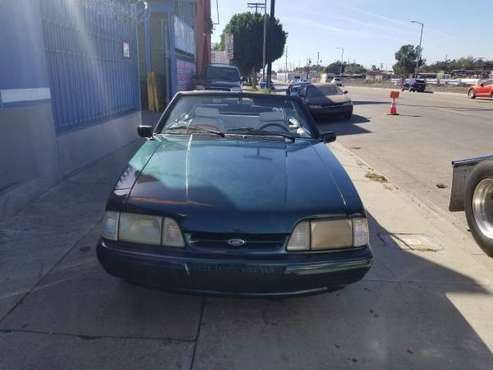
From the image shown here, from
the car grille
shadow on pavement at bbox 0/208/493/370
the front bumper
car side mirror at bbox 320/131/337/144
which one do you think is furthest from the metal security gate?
the car grille

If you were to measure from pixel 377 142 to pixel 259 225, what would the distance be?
9.16 meters

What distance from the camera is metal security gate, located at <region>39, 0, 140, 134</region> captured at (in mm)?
5906

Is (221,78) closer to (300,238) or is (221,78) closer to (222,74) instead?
(222,74)

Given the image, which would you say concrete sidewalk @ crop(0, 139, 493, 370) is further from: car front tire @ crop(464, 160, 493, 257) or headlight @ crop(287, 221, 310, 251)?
headlight @ crop(287, 221, 310, 251)

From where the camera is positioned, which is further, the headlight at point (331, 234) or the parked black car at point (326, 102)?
the parked black car at point (326, 102)

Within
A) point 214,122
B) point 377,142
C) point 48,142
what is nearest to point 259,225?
point 214,122

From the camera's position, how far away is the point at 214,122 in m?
3.88

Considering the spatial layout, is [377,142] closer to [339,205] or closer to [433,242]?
[433,242]

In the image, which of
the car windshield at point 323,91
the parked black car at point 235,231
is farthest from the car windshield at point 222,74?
the parked black car at point 235,231

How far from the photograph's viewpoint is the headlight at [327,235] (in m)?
2.40

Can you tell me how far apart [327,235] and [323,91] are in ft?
46.6

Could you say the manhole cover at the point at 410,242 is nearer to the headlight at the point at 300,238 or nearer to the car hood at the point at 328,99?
the headlight at the point at 300,238

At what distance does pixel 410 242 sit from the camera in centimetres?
416

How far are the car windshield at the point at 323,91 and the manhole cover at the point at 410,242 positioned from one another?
11857mm
